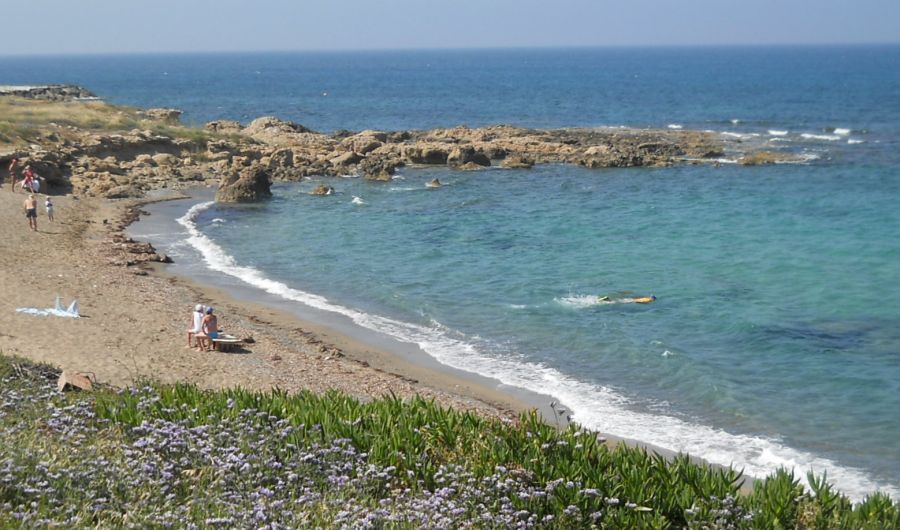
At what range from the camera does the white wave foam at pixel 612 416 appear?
52.6 feet

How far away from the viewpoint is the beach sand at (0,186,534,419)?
18.6 meters

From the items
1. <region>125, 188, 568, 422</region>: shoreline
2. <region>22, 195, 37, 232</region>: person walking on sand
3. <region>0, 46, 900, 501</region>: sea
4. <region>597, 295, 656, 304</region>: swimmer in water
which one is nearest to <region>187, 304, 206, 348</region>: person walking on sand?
<region>125, 188, 568, 422</region>: shoreline

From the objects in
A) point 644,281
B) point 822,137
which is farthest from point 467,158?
point 822,137

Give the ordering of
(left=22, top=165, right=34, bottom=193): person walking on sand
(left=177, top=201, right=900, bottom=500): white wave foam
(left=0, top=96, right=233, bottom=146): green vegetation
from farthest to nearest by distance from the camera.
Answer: (left=0, top=96, right=233, bottom=146): green vegetation, (left=22, top=165, right=34, bottom=193): person walking on sand, (left=177, top=201, right=900, bottom=500): white wave foam

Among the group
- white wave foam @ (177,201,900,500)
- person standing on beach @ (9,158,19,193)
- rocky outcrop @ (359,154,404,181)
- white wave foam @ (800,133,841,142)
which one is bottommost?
white wave foam @ (177,201,900,500)

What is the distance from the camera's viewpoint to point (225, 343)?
2100 centimetres

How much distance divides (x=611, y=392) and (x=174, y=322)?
10371 mm

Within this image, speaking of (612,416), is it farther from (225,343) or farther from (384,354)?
(225,343)

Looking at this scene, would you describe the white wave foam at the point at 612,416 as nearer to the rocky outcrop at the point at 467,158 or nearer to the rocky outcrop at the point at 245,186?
the rocky outcrop at the point at 245,186

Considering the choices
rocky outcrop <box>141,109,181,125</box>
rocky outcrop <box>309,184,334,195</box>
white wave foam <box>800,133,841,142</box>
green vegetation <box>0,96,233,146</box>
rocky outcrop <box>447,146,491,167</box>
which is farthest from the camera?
rocky outcrop <box>141,109,181,125</box>

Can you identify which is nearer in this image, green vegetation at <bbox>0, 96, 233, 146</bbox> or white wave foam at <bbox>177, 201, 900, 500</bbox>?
white wave foam at <bbox>177, 201, 900, 500</bbox>

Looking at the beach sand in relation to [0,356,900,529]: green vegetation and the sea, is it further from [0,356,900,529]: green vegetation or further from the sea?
[0,356,900,529]: green vegetation

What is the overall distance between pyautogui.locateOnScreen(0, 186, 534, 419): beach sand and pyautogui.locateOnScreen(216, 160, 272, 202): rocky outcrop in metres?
12.4

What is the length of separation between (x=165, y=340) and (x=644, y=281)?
1387 centimetres
